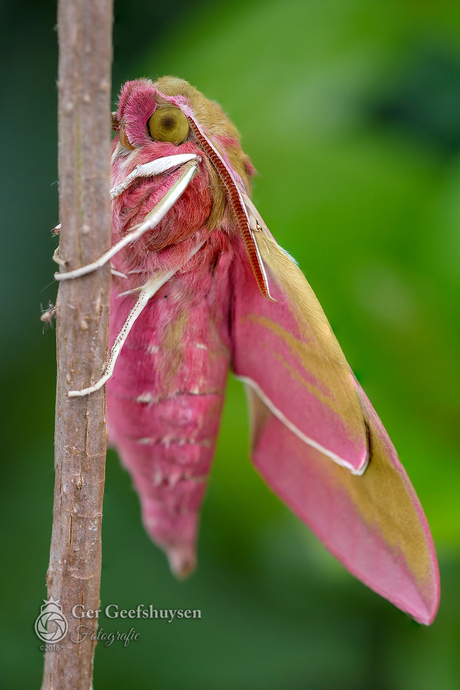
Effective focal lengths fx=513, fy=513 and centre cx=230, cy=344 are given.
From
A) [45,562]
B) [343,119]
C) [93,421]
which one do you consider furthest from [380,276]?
[45,562]

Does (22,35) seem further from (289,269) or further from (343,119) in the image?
(289,269)

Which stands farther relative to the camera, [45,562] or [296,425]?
[45,562]

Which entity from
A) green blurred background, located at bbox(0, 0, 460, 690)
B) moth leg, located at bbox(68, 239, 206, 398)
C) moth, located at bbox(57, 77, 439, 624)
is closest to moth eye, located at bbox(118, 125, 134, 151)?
moth, located at bbox(57, 77, 439, 624)

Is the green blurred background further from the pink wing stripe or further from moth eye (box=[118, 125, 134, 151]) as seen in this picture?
moth eye (box=[118, 125, 134, 151])

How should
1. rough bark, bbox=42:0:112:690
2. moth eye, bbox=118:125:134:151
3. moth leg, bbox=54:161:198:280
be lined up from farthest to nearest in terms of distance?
moth eye, bbox=118:125:134:151, moth leg, bbox=54:161:198:280, rough bark, bbox=42:0:112:690

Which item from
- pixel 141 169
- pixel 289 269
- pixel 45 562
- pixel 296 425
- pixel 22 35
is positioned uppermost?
pixel 22 35

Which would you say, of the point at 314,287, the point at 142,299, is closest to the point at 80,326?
the point at 142,299
